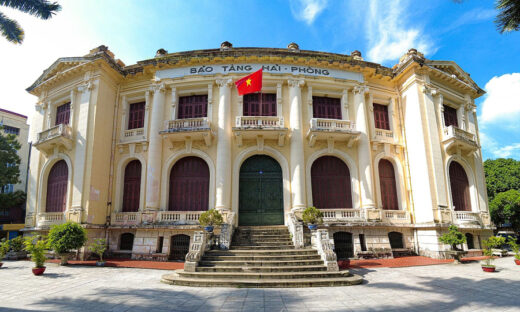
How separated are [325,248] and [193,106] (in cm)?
1082

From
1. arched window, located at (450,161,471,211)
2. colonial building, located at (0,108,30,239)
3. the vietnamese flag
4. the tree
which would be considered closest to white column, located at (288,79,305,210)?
the vietnamese flag

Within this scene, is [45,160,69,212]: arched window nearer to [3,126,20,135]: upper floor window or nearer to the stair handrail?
the stair handrail

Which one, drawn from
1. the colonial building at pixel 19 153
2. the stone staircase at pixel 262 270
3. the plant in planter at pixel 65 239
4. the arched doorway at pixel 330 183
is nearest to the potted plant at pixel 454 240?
the arched doorway at pixel 330 183

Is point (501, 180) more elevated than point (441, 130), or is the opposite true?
point (441, 130)

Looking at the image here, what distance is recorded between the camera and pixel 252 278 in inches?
361

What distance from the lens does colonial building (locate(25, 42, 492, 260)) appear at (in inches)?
583

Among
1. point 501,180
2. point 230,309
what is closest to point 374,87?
point 230,309

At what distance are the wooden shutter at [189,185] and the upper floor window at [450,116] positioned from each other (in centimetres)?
1484

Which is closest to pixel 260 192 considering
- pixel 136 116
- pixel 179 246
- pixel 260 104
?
pixel 179 246

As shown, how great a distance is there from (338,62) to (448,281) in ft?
39.5

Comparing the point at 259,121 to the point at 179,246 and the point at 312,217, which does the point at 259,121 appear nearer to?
the point at 312,217

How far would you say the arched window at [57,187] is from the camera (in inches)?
630

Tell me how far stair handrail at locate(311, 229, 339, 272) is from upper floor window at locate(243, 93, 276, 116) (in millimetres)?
7613

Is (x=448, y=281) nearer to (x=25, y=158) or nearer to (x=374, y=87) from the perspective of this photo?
(x=374, y=87)
